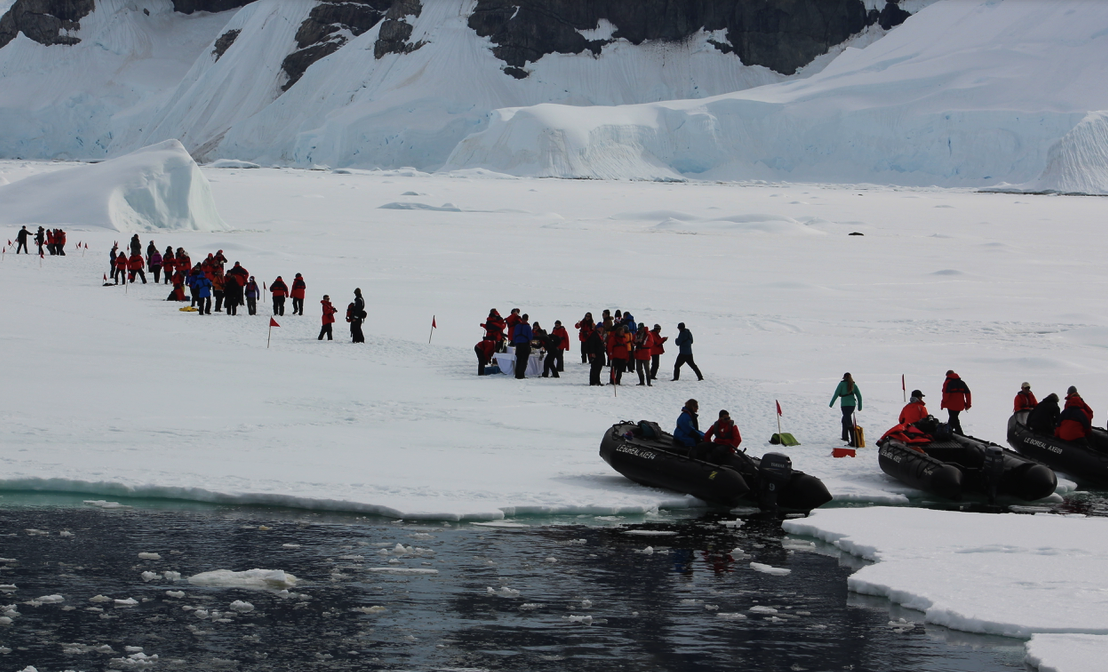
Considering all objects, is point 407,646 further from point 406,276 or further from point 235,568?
point 406,276

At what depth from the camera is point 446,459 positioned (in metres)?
13.1

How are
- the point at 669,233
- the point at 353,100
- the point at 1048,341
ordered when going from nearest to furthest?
the point at 1048,341, the point at 669,233, the point at 353,100

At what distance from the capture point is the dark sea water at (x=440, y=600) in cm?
777

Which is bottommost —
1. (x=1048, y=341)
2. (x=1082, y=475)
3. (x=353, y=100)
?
(x=1082, y=475)

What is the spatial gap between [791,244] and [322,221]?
1932cm

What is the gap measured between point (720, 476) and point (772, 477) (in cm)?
53

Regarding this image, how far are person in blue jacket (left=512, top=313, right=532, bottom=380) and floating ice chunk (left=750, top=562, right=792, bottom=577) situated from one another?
8020 millimetres

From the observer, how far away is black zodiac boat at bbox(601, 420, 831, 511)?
11.8 meters

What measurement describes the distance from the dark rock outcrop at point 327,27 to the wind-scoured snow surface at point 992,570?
135761 mm

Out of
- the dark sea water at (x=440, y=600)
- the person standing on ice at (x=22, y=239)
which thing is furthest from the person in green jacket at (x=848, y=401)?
the person standing on ice at (x=22, y=239)

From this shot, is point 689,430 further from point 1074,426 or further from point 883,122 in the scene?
point 883,122

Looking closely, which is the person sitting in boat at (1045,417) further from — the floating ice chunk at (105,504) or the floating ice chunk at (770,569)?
the floating ice chunk at (105,504)

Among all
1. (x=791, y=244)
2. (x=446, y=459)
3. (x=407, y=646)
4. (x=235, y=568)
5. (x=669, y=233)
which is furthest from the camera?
(x=669, y=233)

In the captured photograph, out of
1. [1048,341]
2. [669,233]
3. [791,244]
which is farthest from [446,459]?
[669,233]
